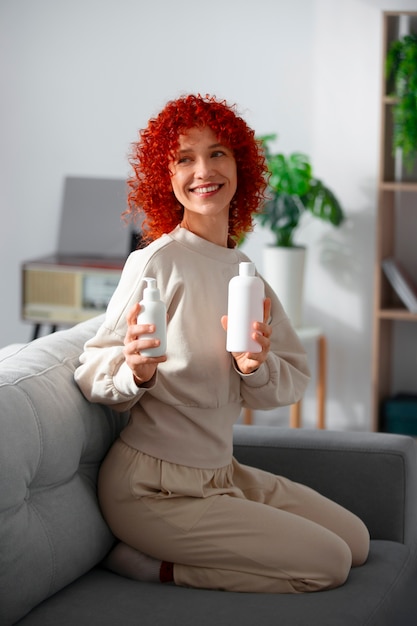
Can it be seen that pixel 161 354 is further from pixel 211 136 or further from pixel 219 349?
pixel 211 136

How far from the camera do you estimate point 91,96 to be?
15.8ft

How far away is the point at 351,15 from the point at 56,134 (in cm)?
143

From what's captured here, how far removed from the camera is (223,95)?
15.1ft

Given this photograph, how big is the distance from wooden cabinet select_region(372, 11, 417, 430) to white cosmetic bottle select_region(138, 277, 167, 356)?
248 centimetres

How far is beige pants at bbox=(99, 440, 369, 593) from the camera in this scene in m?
1.97

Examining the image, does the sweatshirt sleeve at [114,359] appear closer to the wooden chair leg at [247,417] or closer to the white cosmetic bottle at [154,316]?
the white cosmetic bottle at [154,316]

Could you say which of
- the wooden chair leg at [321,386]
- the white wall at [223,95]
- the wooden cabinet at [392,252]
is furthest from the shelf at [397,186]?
the wooden chair leg at [321,386]

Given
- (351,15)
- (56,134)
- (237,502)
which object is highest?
(351,15)

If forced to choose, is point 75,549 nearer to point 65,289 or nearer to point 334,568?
point 334,568

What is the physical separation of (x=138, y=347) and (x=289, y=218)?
8.10 ft

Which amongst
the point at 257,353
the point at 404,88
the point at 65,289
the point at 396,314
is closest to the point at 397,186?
the point at 404,88

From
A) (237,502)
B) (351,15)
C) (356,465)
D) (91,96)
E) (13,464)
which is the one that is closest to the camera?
(13,464)

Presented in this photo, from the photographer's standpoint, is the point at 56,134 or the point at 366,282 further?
the point at 56,134

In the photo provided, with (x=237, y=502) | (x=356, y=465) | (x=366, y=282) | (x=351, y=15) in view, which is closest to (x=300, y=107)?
(x=351, y=15)
